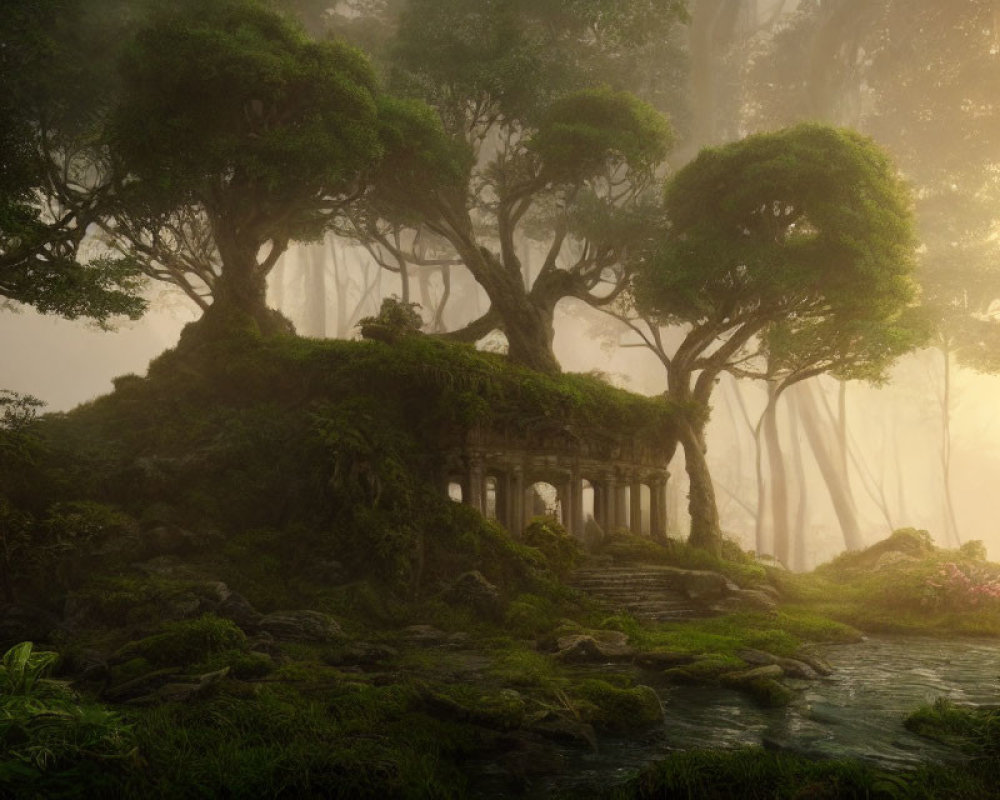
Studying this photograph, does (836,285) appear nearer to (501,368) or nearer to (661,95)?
(501,368)

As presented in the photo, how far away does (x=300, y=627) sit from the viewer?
51.4 ft

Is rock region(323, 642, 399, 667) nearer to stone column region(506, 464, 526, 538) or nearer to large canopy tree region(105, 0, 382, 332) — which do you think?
stone column region(506, 464, 526, 538)

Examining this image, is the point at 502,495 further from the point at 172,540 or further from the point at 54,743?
the point at 54,743

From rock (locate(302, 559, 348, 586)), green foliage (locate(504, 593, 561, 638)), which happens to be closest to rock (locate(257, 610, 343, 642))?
rock (locate(302, 559, 348, 586))

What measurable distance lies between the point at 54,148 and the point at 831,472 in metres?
46.9

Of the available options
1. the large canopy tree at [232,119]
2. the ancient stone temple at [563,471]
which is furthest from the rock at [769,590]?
the large canopy tree at [232,119]

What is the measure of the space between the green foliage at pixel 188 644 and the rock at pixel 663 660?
24.7ft

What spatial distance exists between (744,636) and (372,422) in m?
11.7

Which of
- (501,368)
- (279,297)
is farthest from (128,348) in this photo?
(501,368)

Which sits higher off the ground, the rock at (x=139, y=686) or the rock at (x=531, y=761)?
the rock at (x=139, y=686)

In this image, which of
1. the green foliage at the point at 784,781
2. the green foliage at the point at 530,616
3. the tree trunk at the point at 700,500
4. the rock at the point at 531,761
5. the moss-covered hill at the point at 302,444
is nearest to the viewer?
the green foliage at the point at 784,781

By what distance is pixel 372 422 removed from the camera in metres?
23.1

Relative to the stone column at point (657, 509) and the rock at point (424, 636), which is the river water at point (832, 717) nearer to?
the rock at point (424, 636)

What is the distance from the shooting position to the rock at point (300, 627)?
15.4 meters
